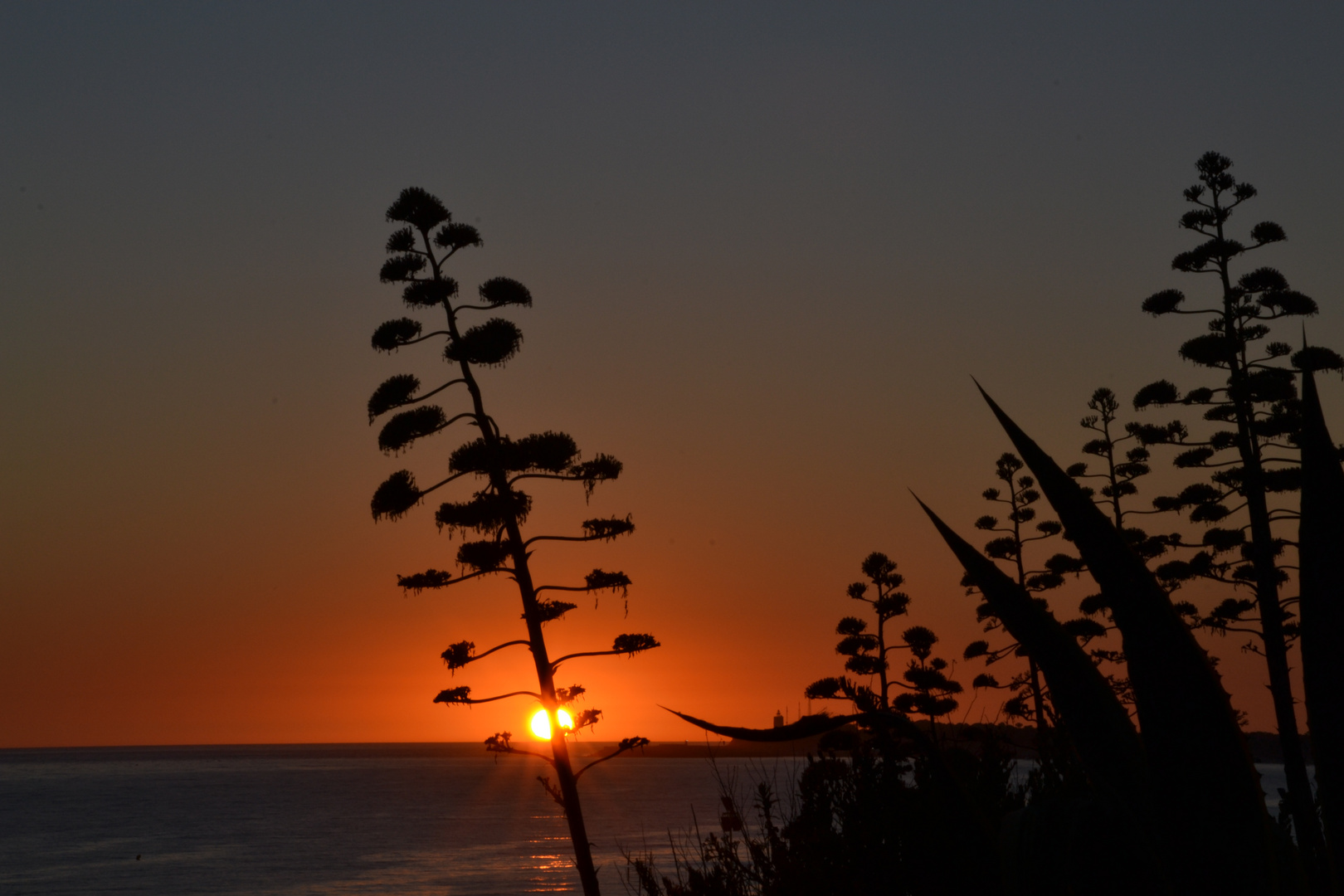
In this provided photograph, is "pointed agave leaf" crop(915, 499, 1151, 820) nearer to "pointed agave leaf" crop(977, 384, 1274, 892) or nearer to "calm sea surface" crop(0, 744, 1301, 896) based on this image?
"pointed agave leaf" crop(977, 384, 1274, 892)

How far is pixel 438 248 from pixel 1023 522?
66.2 feet

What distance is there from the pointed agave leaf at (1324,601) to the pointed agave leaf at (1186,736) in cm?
19

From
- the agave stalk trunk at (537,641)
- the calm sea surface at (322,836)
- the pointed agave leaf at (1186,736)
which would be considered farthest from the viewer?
the calm sea surface at (322,836)

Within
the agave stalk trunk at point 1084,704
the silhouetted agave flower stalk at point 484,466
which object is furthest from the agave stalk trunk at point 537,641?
the agave stalk trunk at point 1084,704

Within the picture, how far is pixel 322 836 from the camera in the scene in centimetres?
8769

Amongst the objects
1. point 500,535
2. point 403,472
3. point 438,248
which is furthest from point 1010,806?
point 438,248

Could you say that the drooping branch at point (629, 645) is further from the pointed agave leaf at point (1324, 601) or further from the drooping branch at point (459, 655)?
the pointed agave leaf at point (1324, 601)

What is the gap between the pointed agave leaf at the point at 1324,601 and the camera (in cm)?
170

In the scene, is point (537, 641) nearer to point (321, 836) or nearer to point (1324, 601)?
point (1324, 601)

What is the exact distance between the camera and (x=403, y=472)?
1784cm

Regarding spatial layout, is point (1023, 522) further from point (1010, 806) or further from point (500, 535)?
point (1010, 806)

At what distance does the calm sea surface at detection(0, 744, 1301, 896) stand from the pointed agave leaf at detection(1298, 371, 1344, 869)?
624 inches

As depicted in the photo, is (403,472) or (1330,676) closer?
(1330,676)

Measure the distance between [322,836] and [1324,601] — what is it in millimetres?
96359
